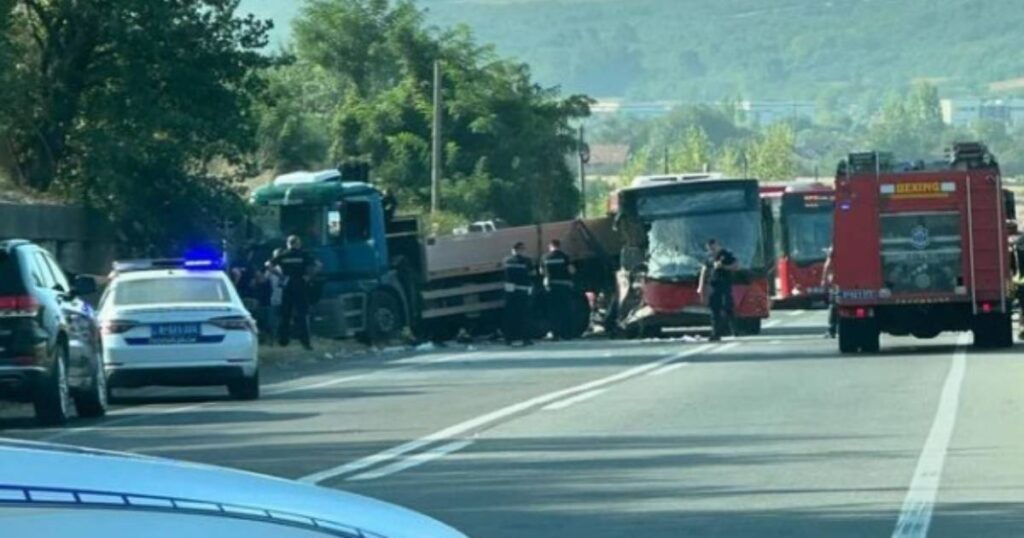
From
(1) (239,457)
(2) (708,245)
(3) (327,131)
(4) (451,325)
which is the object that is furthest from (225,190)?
(3) (327,131)

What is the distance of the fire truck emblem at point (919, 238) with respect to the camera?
33.8 metres

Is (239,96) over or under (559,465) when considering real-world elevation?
over

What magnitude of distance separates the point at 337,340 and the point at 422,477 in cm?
2514

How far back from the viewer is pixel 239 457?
16719 mm

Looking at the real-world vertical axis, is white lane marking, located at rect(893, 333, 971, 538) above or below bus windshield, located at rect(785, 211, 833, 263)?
below

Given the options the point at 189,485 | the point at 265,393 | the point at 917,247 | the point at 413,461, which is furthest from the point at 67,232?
the point at 189,485

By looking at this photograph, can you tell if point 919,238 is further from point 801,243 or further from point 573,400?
point 801,243

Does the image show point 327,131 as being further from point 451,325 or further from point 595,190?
point 595,190

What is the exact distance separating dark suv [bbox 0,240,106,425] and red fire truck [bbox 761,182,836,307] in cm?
4064

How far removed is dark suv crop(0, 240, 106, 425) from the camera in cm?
2039

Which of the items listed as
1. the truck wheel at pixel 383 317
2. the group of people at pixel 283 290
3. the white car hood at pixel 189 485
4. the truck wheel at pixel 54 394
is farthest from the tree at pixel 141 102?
the white car hood at pixel 189 485

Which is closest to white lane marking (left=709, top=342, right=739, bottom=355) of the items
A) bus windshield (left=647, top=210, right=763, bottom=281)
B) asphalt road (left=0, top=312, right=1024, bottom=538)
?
asphalt road (left=0, top=312, right=1024, bottom=538)

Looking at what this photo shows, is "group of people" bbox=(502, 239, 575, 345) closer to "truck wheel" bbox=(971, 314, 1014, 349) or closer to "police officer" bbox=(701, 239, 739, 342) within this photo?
"police officer" bbox=(701, 239, 739, 342)

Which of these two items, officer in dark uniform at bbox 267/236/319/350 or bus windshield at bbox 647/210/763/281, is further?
bus windshield at bbox 647/210/763/281
